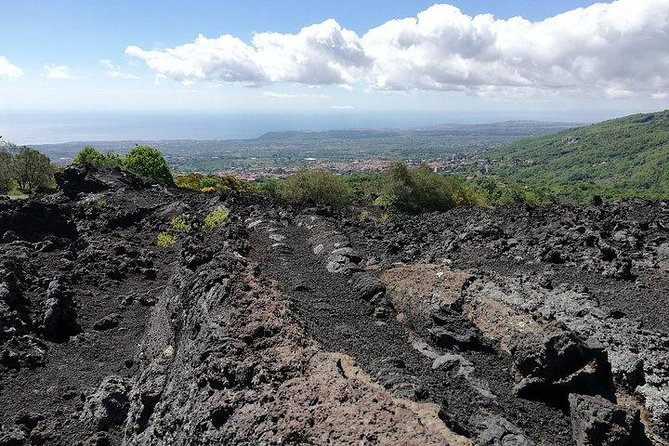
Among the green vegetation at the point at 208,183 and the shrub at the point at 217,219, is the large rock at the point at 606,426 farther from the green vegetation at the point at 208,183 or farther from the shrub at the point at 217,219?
the green vegetation at the point at 208,183

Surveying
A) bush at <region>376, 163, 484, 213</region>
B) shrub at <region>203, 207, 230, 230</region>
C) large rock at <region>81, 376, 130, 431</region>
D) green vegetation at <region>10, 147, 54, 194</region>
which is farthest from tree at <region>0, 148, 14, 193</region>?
large rock at <region>81, 376, 130, 431</region>

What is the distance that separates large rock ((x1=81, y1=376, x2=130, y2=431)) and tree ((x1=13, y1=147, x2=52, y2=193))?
5178cm

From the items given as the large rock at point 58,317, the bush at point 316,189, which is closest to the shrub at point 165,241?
the large rock at point 58,317

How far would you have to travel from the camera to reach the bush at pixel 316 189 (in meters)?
48.9

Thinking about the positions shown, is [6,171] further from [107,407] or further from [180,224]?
[107,407]

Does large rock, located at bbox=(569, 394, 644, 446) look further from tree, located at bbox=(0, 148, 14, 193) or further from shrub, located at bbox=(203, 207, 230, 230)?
tree, located at bbox=(0, 148, 14, 193)

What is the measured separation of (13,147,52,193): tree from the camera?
5956cm

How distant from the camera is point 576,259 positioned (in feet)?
64.8

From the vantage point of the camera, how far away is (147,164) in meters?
66.7

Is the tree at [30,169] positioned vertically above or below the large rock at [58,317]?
above

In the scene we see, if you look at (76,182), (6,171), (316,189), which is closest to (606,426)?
(316,189)

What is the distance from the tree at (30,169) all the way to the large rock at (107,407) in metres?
51.8

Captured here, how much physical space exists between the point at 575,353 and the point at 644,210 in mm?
19716

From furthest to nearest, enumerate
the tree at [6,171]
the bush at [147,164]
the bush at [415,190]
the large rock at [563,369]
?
the bush at [147,164] < the tree at [6,171] < the bush at [415,190] < the large rock at [563,369]
